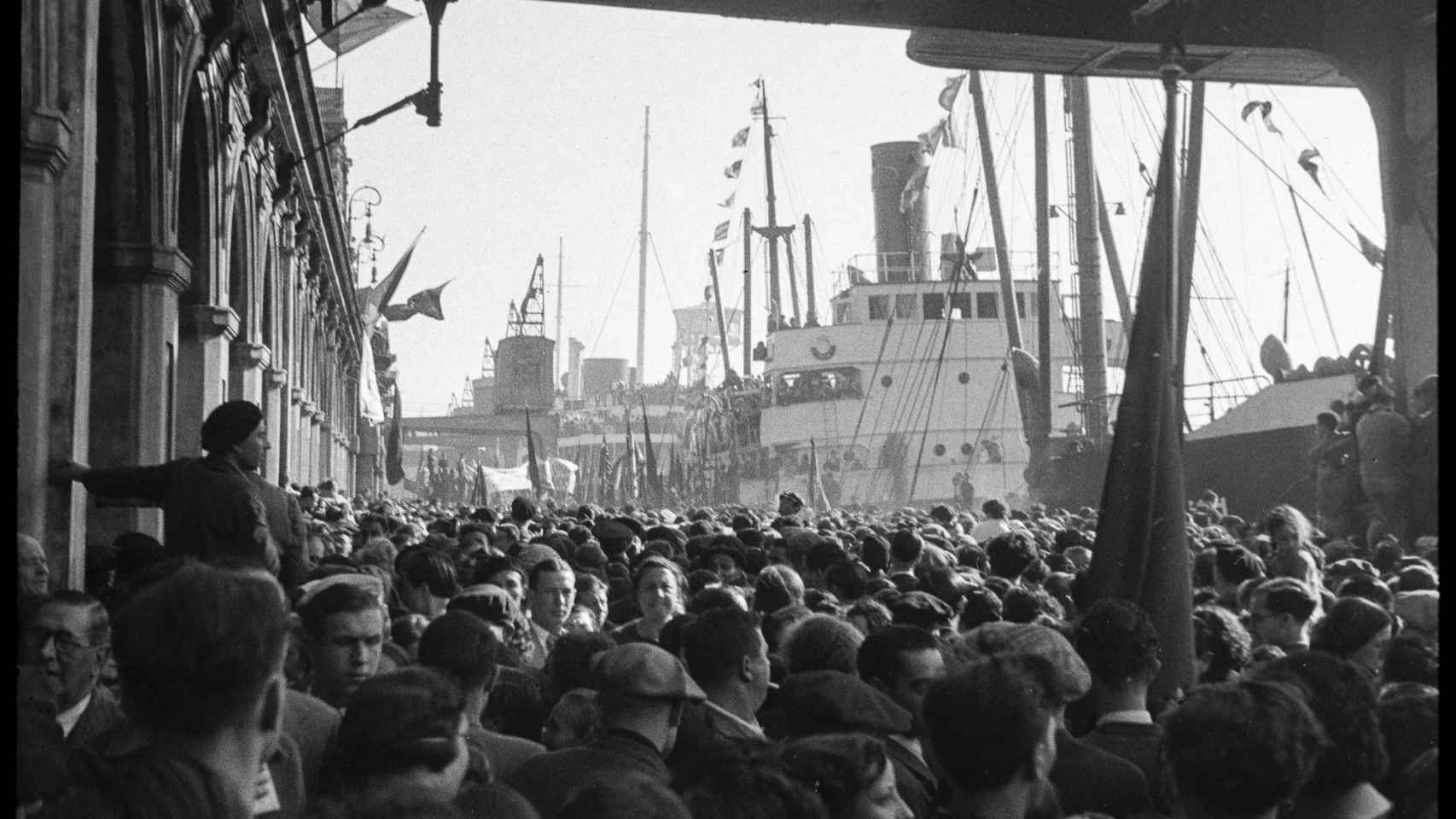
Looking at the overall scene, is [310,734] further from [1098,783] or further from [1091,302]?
[1091,302]

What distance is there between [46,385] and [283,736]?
250 inches

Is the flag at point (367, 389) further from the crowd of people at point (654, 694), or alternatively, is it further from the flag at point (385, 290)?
the crowd of people at point (654, 694)

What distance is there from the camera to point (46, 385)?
957 cm

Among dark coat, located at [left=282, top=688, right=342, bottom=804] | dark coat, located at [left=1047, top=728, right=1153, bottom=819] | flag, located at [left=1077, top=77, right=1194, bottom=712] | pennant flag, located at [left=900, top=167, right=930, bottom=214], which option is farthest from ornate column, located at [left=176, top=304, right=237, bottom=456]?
pennant flag, located at [left=900, top=167, right=930, bottom=214]

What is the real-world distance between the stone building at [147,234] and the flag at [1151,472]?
449 cm

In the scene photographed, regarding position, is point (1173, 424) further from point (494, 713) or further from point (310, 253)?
point (310, 253)

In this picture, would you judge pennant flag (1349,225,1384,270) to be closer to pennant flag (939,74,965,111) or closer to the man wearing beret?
pennant flag (939,74,965,111)

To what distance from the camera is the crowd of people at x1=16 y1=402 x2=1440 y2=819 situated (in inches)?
116

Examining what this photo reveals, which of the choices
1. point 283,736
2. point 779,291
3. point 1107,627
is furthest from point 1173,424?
point 779,291

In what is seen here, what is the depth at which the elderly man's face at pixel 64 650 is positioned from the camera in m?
4.94

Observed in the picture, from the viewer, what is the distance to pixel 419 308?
49.0 meters

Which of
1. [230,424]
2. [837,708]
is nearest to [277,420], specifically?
[230,424]

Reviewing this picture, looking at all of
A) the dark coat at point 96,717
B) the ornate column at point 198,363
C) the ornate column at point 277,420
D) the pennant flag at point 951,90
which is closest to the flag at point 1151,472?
the dark coat at point 96,717

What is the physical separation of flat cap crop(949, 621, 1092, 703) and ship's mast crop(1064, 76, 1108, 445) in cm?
2395
